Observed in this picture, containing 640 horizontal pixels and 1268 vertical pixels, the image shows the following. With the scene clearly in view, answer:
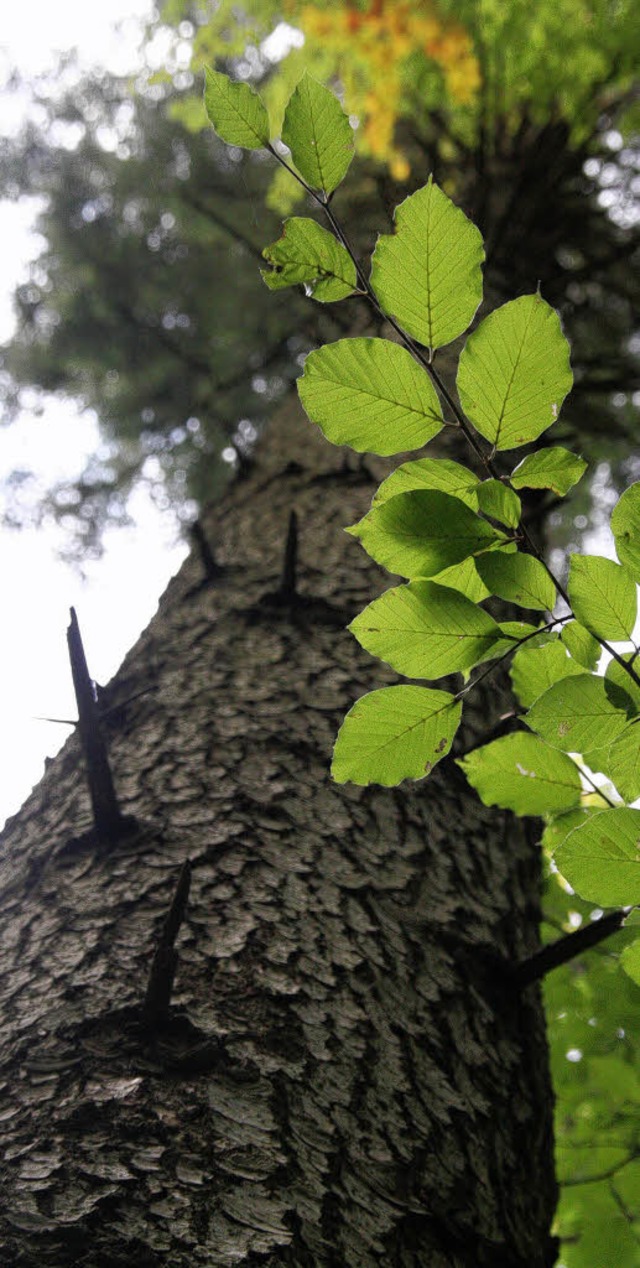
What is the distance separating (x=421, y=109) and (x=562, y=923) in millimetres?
3279

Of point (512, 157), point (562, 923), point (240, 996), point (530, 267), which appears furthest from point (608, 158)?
point (240, 996)

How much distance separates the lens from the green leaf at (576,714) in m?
0.57

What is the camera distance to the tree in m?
0.70

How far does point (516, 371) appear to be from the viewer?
506 mm

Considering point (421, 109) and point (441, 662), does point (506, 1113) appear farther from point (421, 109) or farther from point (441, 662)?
point (421, 109)

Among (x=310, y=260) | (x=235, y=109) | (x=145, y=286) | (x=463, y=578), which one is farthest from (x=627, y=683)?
(x=145, y=286)

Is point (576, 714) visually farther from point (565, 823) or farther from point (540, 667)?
point (565, 823)

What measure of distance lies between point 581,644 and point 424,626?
153mm

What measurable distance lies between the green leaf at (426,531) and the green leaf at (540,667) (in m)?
0.20

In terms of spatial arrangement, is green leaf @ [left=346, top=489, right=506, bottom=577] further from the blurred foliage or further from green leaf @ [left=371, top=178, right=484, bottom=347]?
the blurred foliage

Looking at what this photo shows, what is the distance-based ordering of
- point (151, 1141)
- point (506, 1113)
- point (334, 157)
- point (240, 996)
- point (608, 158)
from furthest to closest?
point (608, 158), point (506, 1113), point (240, 996), point (151, 1141), point (334, 157)

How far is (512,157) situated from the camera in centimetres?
339

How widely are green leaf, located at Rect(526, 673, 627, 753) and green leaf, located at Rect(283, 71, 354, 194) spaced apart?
1.23 ft

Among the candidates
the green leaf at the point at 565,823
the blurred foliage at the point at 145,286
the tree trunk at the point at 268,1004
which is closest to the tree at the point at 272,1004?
the tree trunk at the point at 268,1004
